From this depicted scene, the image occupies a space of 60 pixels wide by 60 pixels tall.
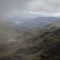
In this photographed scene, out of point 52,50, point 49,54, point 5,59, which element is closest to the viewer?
point 5,59

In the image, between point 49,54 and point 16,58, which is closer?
point 16,58

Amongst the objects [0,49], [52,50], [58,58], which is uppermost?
[0,49]

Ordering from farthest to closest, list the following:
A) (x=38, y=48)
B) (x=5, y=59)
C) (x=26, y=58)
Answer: (x=38, y=48) < (x=26, y=58) < (x=5, y=59)

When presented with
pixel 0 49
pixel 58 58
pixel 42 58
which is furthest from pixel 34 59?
pixel 0 49

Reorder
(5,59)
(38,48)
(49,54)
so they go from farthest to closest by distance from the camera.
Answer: (38,48), (49,54), (5,59)

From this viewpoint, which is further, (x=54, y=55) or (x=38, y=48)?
(x=38, y=48)

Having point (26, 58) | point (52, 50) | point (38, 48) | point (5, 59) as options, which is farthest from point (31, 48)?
point (5, 59)

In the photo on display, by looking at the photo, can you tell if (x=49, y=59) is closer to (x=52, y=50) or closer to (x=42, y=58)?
(x=42, y=58)

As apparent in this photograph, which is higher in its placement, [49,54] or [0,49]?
[0,49]

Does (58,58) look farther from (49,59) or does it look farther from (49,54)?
(49,54)
